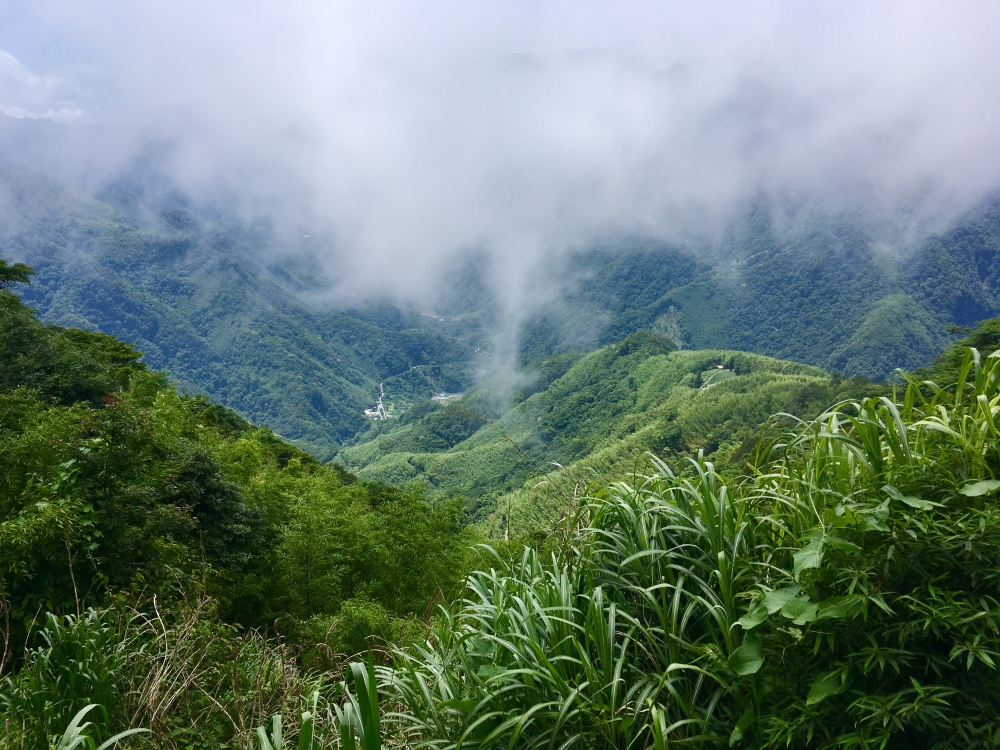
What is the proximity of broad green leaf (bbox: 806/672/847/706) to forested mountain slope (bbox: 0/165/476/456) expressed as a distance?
10849 cm

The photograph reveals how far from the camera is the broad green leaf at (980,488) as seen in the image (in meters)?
1.82

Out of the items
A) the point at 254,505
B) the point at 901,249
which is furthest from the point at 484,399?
the point at 901,249

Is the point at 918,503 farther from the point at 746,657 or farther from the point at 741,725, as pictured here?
the point at 741,725

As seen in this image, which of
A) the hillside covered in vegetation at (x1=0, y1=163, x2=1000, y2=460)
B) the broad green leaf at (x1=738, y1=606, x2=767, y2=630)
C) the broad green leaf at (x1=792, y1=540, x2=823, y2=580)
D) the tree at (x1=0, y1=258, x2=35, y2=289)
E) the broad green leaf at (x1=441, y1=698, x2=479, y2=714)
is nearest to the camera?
the broad green leaf at (x1=792, y1=540, x2=823, y2=580)

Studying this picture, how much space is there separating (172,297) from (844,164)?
217 meters

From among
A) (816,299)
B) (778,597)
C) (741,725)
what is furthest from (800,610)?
(816,299)

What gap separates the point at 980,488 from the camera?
1837mm

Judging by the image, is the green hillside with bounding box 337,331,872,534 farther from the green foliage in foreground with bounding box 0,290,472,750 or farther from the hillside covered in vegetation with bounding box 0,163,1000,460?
the hillside covered in vegetation with bounding box 0,163,1000,460

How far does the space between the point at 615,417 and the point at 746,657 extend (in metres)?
70.5

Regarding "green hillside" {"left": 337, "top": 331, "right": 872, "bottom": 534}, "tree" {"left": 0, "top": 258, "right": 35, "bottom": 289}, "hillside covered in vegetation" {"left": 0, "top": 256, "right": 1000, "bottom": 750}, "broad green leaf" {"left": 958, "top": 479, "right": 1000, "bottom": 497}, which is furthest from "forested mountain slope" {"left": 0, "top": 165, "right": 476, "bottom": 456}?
"broad green leaf" {"left": 958, "top": 479, "right": 1000, "bottom": 497}

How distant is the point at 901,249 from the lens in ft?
474

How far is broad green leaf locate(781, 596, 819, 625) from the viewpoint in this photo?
1.84 meters

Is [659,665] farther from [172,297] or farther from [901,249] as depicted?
[172,297]

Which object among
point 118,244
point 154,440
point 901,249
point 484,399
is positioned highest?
point 118,244
